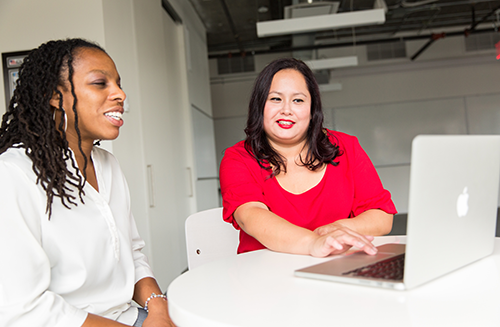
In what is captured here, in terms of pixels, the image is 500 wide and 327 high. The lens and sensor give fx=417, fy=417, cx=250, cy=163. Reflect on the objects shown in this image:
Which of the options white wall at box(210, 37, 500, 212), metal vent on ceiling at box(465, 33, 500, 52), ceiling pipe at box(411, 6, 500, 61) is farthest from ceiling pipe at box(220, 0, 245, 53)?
metal vent on ceiling at box(465, 33, 500, 52)

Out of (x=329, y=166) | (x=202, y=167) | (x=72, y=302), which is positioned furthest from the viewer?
(x=202, y=167)

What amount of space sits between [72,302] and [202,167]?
4.78 m

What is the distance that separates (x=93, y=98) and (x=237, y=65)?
8.68m

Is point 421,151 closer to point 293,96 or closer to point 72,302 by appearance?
point 72,302

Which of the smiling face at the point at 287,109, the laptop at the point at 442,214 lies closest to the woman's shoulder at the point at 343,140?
the smiling face at the point at 287,109

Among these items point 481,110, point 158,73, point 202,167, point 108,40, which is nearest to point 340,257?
point 108,40

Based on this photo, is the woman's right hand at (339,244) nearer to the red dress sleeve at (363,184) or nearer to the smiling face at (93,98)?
the red dress sleeve at (363,184)

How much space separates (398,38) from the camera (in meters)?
8.90

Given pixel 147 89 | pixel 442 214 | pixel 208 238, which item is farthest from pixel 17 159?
pixel 147 89

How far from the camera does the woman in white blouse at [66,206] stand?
91 centimetres

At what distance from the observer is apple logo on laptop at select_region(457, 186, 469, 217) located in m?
0.82

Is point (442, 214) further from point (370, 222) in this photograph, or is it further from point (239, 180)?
point (239, 180)

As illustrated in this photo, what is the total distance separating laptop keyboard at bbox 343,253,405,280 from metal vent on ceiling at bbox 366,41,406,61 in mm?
9133

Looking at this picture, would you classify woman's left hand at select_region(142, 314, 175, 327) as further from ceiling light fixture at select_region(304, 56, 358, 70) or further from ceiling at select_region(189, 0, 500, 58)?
ceiling light fixture at select_region(304, 56, 358, 70)
